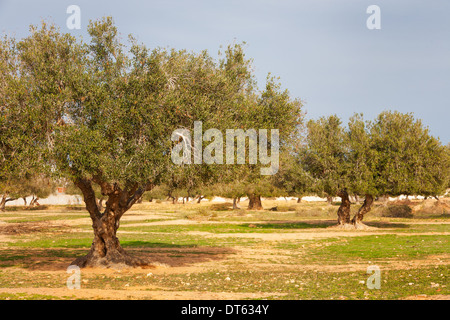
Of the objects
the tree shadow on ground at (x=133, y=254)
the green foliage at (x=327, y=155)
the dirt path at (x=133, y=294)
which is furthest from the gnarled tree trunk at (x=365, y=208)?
the dirt path at (x=133, y=294)

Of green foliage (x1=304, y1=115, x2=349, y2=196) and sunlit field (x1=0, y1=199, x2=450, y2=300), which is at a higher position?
green foliage (x1=304, y1=115, x2=349, y2=196)

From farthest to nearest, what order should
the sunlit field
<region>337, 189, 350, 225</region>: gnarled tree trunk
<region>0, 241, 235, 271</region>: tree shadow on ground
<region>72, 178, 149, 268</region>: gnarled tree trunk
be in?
<region>337, 189, 350, 225</region>: gnarled tree trunk, <region>0, 241, 235, 271</region>: tree shadow on ground, <region>72, 178, 149, 268</region>: gnarled tree trunk, the sunlit field

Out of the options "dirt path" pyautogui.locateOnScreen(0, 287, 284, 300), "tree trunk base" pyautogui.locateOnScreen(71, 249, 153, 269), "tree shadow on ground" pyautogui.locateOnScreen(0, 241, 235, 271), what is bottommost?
"tree shadow on ground" pyautogui.locateOnScreen(0, 241, 235, 271)

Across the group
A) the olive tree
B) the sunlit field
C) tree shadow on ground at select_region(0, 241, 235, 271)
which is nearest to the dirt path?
the sunlit field

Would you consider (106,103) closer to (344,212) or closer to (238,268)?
(238,268)

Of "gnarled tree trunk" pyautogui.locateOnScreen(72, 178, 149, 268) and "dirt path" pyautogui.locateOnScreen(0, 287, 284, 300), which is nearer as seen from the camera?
"dirt path" pyautogui.locateOnScreen(0, 287, 284, 300)

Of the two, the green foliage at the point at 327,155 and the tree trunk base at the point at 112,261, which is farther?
the green foliage at the point at 327,155

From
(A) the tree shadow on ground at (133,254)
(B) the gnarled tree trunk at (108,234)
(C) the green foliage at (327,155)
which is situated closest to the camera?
(B) the gnarled tree trunk at (108,234)

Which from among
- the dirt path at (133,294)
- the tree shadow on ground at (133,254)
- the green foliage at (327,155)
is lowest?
the tree shadow on ground at (133,254)

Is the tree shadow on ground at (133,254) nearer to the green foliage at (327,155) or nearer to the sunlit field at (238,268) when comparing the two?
the sunlit field at (238,268)

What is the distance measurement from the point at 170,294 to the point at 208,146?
6934 mm

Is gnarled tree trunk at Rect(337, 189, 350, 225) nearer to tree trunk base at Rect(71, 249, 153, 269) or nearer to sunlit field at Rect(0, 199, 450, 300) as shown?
sunlit field at Rect(0, 199, 450, 300)

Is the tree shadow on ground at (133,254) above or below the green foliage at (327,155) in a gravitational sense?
below

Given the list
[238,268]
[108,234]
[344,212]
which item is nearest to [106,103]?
[108,234]
